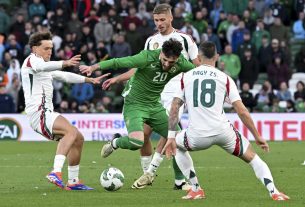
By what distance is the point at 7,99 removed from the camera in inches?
1187

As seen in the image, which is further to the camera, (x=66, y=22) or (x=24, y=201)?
(x=66, y=22)

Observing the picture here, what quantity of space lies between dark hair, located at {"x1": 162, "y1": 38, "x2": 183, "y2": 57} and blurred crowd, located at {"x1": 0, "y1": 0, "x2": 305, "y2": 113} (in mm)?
15926

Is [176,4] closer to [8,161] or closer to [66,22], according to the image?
[66,22]

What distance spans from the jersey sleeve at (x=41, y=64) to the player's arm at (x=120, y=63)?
0.57 metres

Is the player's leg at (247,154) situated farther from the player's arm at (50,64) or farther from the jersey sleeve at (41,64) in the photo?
the jersey sleeve at (41,64)

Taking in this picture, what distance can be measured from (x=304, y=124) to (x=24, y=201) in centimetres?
1596

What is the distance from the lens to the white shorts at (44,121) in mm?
14578

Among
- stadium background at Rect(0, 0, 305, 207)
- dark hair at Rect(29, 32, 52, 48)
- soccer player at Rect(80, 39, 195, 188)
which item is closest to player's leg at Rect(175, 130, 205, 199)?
soccer player at Rect(80, 39, 195, 188)

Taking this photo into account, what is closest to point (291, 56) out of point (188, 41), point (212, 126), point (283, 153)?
point (283, 153)

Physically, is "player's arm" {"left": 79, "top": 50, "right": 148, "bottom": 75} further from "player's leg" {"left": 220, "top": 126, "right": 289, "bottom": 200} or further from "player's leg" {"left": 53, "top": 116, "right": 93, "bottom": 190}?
"player's leg" {"left": 220, "top": 126, "right": 289, "bottom": 200}

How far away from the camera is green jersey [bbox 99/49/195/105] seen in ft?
46.1

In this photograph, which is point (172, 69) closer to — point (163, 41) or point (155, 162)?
point (163, 41)

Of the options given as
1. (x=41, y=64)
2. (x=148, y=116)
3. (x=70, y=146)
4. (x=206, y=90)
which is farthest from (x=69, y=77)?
(x=206, y=90)

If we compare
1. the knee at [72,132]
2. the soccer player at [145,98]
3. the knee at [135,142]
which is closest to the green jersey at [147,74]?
the soccer player at [145,98]
